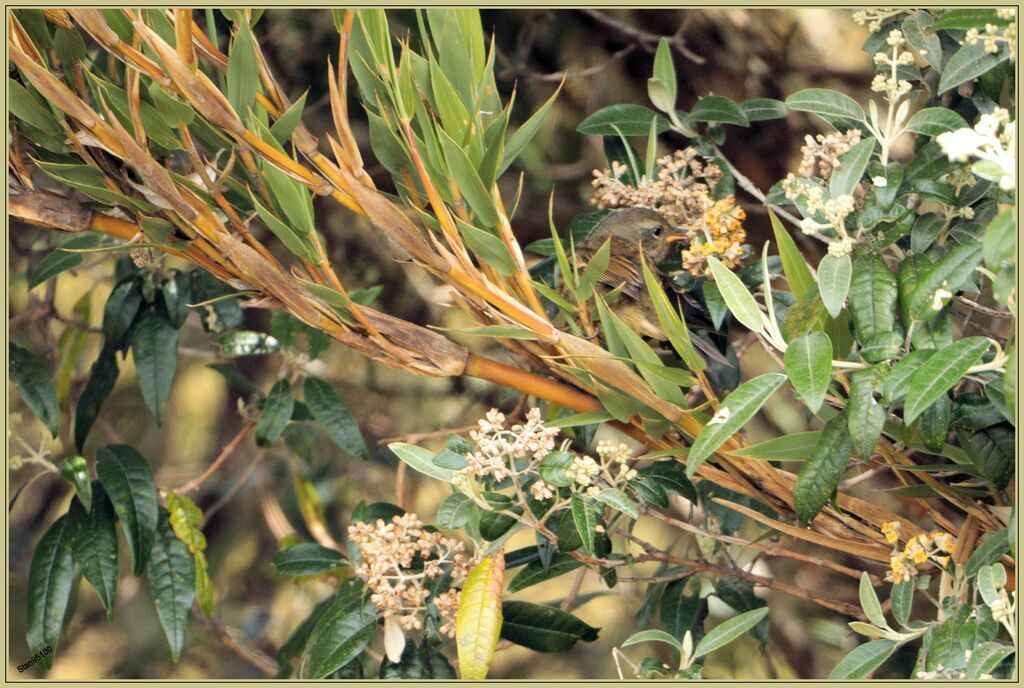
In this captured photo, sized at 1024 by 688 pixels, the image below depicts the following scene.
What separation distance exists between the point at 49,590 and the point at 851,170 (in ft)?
3.62

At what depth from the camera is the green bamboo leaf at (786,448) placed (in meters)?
0.92

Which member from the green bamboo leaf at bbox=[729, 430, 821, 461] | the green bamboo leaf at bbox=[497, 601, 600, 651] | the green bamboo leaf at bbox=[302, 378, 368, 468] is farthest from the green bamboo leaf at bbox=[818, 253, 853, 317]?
the green bamboo leaf at bbox=[302, 378, 368, 468]

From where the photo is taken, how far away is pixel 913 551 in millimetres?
925

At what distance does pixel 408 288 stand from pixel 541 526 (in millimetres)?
1224

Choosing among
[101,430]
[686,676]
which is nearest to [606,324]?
[686,676]

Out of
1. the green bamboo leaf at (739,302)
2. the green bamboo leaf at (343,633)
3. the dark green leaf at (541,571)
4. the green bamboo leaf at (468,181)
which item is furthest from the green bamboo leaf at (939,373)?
the green bamboo leaf at (343,633)

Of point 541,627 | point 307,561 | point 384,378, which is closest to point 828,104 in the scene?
point 541,627

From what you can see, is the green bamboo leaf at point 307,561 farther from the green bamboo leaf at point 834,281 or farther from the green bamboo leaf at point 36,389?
the green bamboo leaf at point 834,281

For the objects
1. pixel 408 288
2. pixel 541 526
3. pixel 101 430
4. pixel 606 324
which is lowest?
pixel 101 430

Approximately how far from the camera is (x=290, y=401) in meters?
1.49

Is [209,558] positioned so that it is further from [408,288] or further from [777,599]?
[777,599]

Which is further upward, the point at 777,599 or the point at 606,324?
the point at 606,324

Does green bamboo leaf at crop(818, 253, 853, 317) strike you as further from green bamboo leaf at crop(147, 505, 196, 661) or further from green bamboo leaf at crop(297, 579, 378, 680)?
green bamboo leaf at crop(147, 505, 196, 661)

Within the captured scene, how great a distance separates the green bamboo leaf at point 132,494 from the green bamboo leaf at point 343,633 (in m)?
0.28
